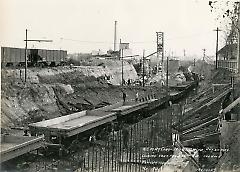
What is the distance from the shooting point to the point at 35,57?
60.2 feet

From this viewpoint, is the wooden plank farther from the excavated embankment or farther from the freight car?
the freight car

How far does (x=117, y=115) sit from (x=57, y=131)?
3732 mm

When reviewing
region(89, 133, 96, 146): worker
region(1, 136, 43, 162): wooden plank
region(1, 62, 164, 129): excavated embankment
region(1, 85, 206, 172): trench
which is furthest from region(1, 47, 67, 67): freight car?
region(1, 136, 43, 162): wooden plank

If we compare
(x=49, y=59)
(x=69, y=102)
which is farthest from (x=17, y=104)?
(x=49, y=59)

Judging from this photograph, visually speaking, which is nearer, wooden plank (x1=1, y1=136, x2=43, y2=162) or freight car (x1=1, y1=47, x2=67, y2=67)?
wooden plank (x1=1, y1=136, x2=43, y2=162)

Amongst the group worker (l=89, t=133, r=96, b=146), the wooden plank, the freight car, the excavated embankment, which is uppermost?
the freight car

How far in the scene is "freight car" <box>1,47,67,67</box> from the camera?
14.8m

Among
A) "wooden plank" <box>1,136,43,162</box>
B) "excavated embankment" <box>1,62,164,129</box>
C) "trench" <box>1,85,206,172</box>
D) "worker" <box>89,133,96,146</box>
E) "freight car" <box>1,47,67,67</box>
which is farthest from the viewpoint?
"freight car" <box>1,47,67,67</box>

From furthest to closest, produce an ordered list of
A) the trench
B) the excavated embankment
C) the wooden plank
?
the excavated embankment
the trench
the wooden plank

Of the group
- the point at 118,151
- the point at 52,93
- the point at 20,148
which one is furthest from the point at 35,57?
the point at 20,148

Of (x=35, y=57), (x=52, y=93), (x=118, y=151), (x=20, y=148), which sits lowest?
(x=118, y=151)

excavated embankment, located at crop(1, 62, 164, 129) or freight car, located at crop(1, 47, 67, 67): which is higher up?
freight car, located at crop(1, 47, 67, 67)

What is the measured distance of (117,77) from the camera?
24.8 meters

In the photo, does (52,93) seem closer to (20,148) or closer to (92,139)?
(92,139)
